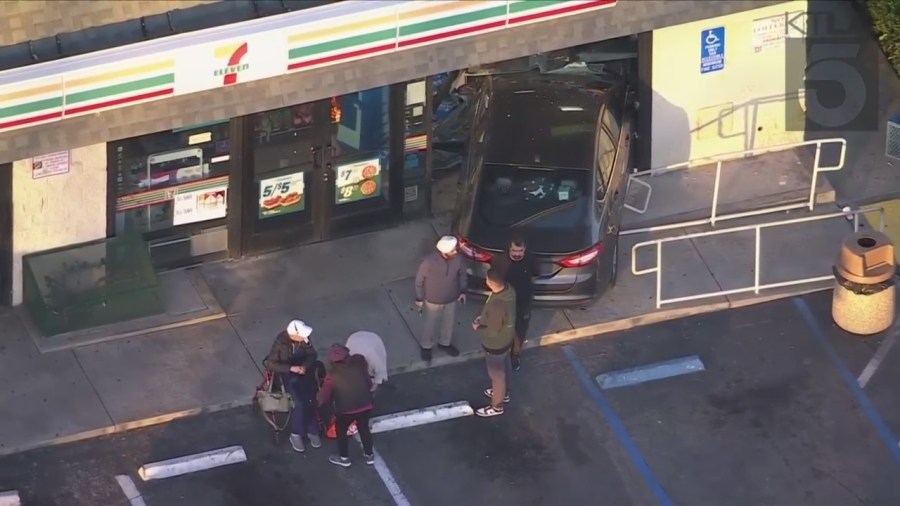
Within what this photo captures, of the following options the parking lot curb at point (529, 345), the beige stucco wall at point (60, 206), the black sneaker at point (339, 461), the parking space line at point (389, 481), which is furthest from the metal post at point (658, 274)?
the beige stucco wall at point (60, 206)

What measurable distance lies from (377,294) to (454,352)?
49.0 inches

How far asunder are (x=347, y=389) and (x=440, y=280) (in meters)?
1.92

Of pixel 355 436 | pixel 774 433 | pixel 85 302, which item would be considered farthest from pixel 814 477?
pixel 85 302

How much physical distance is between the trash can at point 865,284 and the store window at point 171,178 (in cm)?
624

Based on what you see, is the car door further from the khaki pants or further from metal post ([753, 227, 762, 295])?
the khaki pants

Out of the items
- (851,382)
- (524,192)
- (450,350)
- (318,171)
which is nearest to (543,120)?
(524,192)

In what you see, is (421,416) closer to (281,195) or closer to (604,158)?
(281,195)

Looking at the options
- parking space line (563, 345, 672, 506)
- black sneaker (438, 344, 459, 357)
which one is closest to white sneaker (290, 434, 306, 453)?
black sneaker (438, 344, 459, 357)

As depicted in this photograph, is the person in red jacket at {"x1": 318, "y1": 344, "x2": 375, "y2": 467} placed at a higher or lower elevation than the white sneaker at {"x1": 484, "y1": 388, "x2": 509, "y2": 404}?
higher

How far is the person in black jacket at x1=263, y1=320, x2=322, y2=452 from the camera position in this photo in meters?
15.1

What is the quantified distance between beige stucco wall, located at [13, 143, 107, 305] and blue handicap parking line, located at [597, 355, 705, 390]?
17.2ft

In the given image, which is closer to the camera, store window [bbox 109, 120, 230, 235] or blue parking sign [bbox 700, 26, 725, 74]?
store window [bbox 109, 120, 230, 235]

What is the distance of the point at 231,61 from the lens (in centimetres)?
1574

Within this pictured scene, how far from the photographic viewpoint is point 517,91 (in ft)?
60.4
